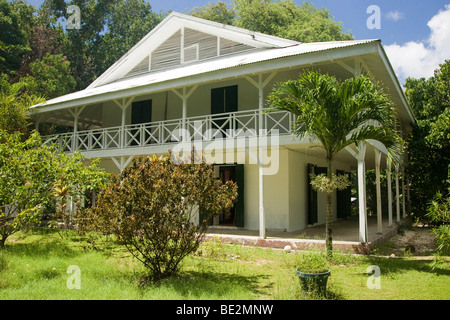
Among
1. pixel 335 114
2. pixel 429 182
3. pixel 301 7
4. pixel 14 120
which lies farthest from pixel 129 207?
pixel 301 7

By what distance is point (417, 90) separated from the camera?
18.8m

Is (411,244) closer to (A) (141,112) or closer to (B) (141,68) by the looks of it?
(A) (141,112)

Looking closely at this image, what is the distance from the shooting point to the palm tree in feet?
23.0

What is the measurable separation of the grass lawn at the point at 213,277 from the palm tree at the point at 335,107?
1.29m

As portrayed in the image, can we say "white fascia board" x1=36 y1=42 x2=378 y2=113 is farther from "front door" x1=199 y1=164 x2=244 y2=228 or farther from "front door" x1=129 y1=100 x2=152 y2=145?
"front door" x1=199 y1=164 x2=244 y2=228

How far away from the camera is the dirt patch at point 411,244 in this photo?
9148mm

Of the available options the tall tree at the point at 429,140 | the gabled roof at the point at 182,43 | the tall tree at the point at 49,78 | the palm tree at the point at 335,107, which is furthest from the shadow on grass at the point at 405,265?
the tall tree at the point at 49,78

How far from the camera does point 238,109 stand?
12.6 meters

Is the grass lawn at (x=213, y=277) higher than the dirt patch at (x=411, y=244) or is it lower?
higher

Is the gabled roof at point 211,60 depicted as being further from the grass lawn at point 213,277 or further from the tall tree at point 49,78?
the tall tree at point 49,78

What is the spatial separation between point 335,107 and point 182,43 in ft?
32.6

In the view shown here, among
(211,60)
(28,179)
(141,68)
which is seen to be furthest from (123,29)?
(28,179)

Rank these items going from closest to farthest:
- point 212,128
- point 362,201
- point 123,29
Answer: point 362,201, point 212,128, point 123,29
